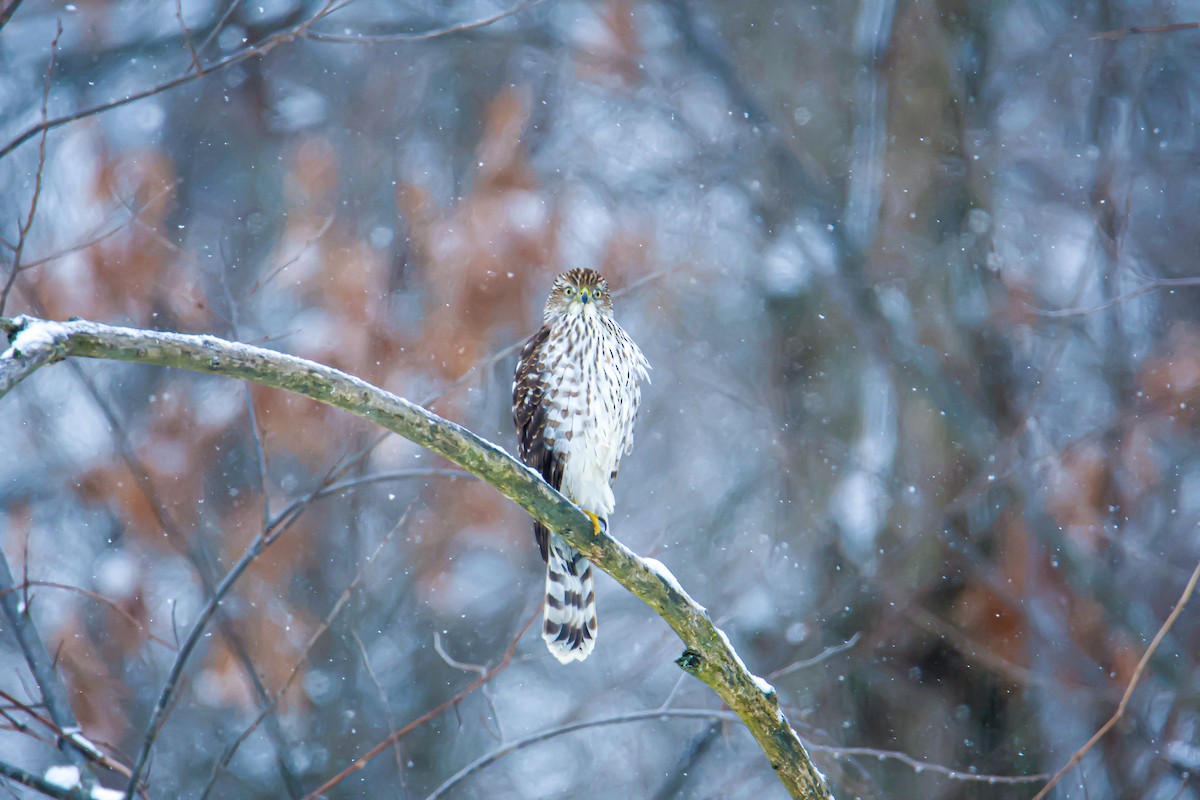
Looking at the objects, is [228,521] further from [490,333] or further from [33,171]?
[33,171]

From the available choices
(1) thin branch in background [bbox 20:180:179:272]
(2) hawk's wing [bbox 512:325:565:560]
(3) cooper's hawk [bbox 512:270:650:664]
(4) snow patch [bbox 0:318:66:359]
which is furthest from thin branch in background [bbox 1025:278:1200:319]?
(4) snow patch [bbox 0:318:66:359]

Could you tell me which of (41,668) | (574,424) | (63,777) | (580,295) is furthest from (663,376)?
(63,777)

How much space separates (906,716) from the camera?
276 inches

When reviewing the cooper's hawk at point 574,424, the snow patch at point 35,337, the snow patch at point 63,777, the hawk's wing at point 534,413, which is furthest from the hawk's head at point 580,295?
the snow patch at point 35,337

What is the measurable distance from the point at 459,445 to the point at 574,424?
5.83 feet

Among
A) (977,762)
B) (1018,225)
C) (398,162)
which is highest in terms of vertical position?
(398,162)

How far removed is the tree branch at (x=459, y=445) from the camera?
6.07ft

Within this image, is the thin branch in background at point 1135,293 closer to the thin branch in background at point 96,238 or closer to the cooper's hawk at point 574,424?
the cooper's hawk at point 574,424

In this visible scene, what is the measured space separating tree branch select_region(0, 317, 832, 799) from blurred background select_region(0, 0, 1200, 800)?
333 cm

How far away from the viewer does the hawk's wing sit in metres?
4.34

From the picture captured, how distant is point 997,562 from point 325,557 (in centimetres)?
444

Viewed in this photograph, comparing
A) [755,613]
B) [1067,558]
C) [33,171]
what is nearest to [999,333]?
[1067,558]

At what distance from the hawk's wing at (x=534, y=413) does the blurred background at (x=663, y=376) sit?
2092mm

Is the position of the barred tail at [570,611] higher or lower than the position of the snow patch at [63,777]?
higher
